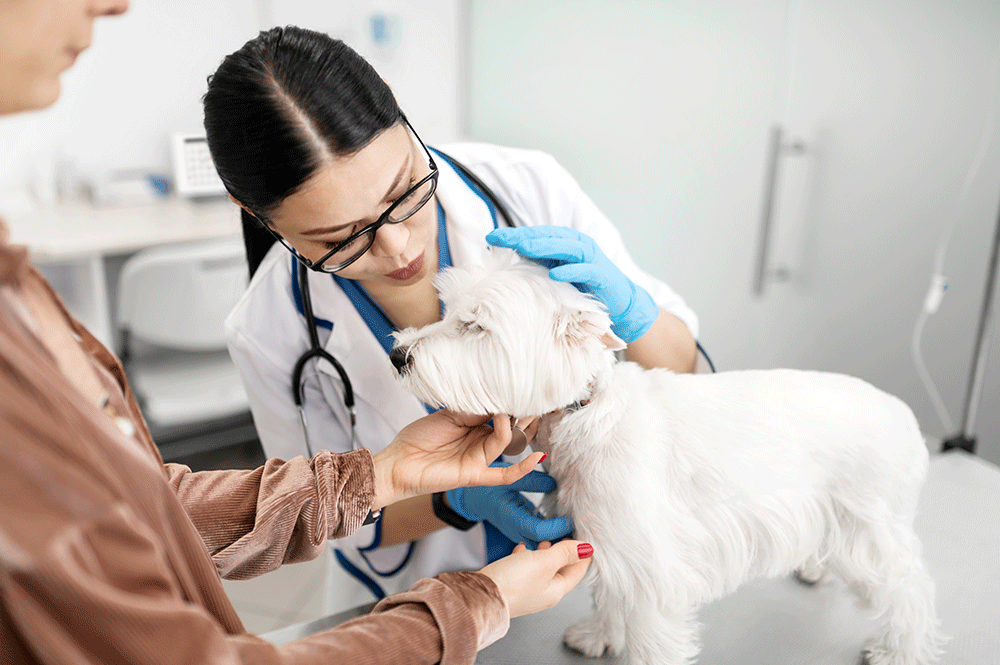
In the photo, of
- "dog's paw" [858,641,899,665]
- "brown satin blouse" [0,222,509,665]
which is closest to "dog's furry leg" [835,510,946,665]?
"dog's paw" [858,641,899,665]

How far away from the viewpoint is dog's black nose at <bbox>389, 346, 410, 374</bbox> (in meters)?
0.87

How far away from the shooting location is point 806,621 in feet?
3.43

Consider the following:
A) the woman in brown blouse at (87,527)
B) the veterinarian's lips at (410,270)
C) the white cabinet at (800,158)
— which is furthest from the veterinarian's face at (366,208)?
the white cabinet at (800,158)

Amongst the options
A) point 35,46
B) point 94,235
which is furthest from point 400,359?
point 94,235

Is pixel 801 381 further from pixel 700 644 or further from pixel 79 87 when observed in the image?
pixel 79 87

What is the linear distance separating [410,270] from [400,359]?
0.53 feet

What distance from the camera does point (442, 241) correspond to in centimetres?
111

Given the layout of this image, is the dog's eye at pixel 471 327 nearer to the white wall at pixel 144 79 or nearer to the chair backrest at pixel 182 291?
the chair backrest at pixel 182 291

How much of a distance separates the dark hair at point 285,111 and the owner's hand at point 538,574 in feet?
1.81

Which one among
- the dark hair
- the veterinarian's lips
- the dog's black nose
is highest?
the dark hair

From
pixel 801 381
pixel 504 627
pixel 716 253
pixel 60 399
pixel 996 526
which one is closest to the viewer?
pixel 60 399

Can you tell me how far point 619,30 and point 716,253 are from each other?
1.12m

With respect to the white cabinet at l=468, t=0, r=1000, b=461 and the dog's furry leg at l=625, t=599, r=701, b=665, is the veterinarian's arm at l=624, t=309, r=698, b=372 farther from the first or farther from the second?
the white cabinet at l=468, t=0, r=1000, b=461

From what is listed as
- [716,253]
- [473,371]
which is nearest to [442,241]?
[473,371]
